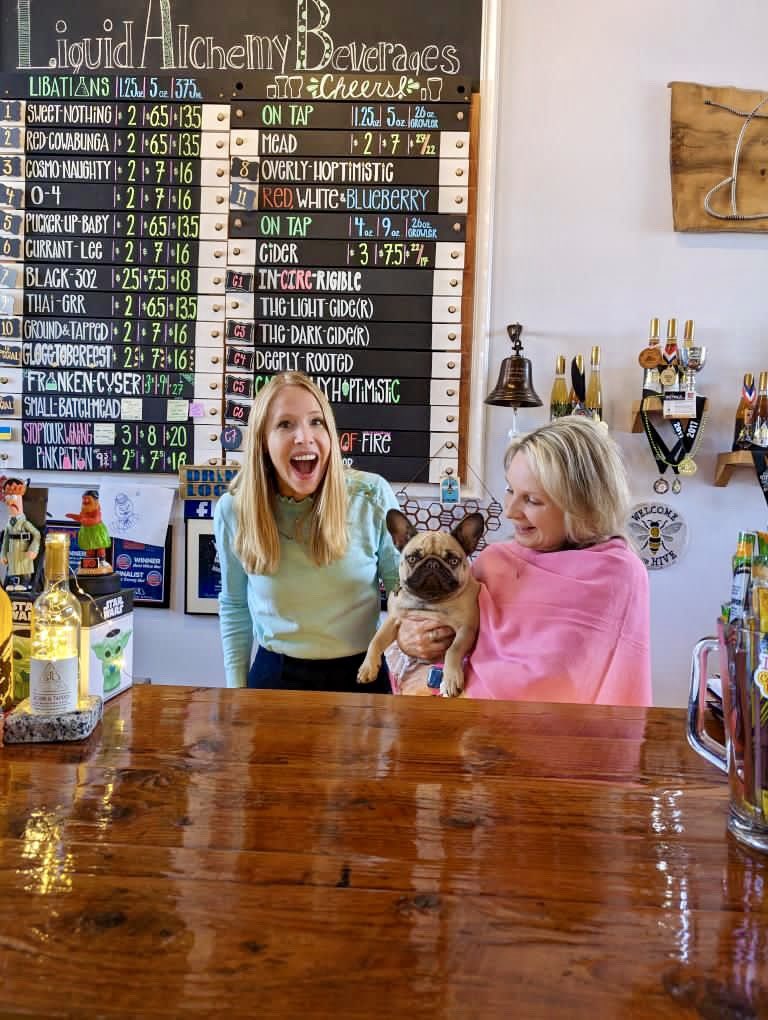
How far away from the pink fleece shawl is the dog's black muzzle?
0.11 meters

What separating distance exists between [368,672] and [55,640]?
902 mm

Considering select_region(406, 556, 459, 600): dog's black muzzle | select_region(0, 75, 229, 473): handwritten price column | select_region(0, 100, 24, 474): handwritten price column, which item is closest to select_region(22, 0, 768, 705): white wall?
select_region(0, 75, 229, 473): handwritten price column

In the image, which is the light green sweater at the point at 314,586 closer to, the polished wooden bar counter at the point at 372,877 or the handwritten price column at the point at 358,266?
the handwritten price column at the point at 358,266

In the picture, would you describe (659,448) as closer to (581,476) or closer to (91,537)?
(581,476)

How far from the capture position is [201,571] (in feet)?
9.36

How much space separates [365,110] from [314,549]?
1783mm

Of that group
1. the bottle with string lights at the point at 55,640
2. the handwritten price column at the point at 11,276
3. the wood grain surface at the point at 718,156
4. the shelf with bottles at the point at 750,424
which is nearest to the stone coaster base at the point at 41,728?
the bottle with string lights at the point at 55,640

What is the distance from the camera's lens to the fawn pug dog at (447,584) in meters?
1.60

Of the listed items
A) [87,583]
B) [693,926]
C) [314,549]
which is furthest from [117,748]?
[314,549]

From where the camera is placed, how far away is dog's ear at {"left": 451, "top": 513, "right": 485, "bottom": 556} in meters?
1.65

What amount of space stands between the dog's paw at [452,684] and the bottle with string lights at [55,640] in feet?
2.74

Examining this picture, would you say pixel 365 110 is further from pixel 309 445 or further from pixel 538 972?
pixel 538 972

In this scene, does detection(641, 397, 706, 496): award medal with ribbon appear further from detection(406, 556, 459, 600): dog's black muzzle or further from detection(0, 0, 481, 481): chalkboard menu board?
detection(406, 556, 459, 600): dog's black muzzle

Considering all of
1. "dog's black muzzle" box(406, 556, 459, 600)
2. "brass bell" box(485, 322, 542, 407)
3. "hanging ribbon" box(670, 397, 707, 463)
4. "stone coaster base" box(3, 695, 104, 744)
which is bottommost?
"stone coaster base" box(3, 695, 104, 744)
